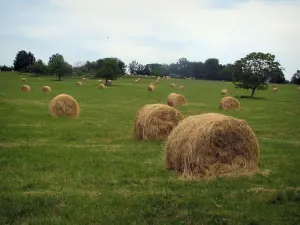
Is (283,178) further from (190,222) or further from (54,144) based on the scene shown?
(54,144)

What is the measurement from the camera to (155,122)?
17.6m

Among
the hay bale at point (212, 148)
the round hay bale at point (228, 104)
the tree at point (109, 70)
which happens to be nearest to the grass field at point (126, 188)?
the hay bale at point (212, 148)

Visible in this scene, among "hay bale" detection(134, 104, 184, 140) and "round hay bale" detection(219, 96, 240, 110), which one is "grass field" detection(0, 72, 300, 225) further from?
"round hay bale" detection(219, 96, 240, 110)

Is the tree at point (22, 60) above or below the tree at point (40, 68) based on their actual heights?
above

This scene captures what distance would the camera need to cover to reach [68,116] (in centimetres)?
2803

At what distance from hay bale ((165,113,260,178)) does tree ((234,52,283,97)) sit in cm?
4832

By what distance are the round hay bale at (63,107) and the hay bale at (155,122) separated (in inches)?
437

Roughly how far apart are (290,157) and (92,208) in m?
8.18

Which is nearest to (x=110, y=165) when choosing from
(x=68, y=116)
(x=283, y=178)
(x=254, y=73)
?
(x=283, y=178)

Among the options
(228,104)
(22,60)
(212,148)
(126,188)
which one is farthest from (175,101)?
(22,60)

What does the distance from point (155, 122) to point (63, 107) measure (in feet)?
39.3

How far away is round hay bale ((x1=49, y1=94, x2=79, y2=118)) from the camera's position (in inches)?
1097

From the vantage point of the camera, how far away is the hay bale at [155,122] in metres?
17.5

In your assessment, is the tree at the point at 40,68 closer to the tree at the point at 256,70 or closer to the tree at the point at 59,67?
the tree at the point at 59,67
